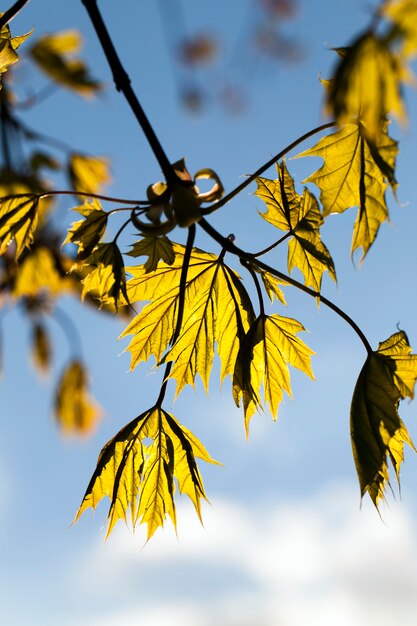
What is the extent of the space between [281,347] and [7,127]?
97cm

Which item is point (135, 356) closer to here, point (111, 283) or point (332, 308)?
point (111, 283)

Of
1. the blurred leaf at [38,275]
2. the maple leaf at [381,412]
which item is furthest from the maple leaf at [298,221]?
the blurred leaf at [38,275]

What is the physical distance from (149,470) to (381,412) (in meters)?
0.39

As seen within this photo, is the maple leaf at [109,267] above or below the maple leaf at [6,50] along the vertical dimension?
below

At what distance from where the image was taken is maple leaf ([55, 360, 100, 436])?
7.96 feet

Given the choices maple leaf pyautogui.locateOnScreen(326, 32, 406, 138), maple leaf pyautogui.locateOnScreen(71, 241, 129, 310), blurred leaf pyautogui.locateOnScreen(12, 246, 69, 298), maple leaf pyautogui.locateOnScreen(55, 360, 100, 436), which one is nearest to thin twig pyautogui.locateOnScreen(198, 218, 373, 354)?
maple leaf pyautogui.locateOnScreen(71, 241, 129, 310)

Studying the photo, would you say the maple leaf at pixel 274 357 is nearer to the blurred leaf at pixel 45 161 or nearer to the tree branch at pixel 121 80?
the tree branch at pixel 121 80

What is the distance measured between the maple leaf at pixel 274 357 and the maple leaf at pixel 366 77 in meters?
0.52

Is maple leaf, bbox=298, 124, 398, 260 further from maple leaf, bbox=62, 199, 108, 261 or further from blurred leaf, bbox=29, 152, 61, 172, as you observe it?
blurred leaf, bbox=29, 152, 61, 172

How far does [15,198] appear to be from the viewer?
1.01m

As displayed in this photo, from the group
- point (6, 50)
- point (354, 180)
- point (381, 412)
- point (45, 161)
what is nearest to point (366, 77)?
point (354, 180)

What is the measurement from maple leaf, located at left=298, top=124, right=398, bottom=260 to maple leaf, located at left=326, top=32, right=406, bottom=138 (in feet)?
1.01

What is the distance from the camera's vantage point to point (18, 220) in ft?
3.34

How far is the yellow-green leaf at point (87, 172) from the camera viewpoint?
2.46 meters
